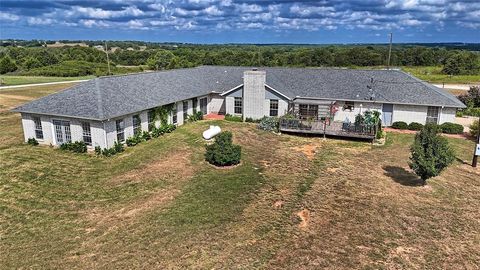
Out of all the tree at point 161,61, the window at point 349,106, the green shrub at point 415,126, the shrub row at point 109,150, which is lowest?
the shrub row at point 109,150

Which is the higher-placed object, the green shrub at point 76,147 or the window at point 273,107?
the window at point 273,107

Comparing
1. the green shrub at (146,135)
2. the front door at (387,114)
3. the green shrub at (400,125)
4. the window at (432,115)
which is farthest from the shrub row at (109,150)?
the window at (432,115)

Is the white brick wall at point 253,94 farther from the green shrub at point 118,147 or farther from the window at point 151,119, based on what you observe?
the green shrub at point 118,147

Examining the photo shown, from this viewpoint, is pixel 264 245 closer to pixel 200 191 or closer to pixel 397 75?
pixel 200 191

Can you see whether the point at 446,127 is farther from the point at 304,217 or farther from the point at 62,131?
the point at 62,131

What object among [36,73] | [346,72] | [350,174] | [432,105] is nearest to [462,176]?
[350,174]

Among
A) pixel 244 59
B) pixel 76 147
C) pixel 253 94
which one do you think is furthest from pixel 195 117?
pixel 244 59

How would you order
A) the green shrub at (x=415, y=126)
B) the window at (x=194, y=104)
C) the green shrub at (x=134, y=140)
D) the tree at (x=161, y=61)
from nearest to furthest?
the green shrub at (x=134, y=140) < the green shrub at (x=415, y=126) < the window at (x=194, y=104) < the tree at (x=161, y=61)
